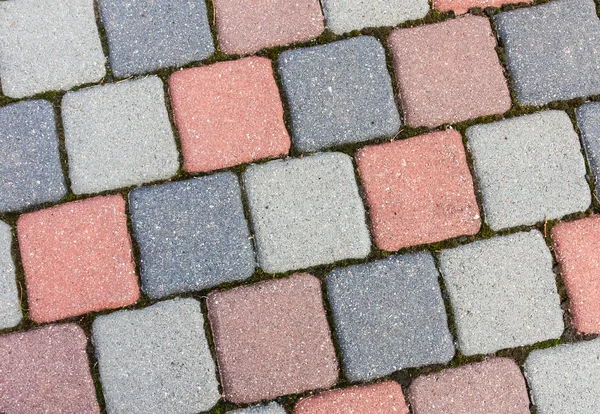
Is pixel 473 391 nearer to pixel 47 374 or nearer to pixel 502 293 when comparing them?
pixel 502 293

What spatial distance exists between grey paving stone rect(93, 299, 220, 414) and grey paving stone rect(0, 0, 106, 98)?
0.72 metres

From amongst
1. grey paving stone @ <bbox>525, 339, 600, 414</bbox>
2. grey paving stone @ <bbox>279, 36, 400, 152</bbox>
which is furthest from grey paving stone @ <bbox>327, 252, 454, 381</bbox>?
grey paving stone @ <bbox>279, 36, 400, 152</bbox>

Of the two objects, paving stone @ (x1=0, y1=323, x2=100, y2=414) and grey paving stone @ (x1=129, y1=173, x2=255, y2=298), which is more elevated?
grey paving stone @ (x1=129, y1=173, x2=255, y2=298)

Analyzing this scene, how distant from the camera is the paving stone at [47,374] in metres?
1.47

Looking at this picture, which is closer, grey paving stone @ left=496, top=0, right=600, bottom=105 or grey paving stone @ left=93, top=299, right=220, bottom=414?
grey paving stone @ left=93, top=299, right=220, bottom=414

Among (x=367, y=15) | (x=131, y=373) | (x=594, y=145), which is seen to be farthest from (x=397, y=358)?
(x=367, y=15)

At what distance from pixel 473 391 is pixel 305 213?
26.9 inches

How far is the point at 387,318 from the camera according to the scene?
1.50 m

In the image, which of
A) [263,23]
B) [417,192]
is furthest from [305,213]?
[263,23]

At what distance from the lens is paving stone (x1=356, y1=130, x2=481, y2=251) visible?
153 cm

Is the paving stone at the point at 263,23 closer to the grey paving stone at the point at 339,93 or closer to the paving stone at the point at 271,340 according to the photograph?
the grey paving stone at the point at 339,93

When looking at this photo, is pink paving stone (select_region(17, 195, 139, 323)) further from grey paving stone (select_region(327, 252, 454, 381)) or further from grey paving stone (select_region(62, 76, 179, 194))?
grey paving stone (select_region(327, 252, 454, 381))

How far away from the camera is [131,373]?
4.86 ft

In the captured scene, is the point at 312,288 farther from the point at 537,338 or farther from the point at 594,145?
the point at 594,145
